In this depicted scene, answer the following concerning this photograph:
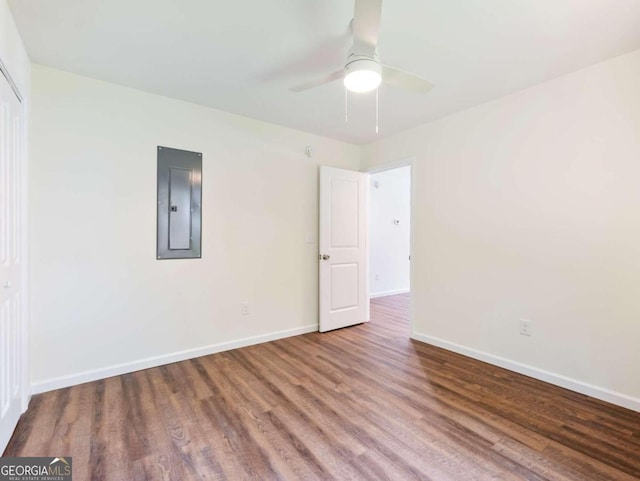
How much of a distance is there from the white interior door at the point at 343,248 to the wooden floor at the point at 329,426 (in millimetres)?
1098

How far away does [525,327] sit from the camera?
102 inches

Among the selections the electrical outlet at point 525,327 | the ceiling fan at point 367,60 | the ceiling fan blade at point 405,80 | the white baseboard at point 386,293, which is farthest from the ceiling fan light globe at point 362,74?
the white baseboard at point 386,293

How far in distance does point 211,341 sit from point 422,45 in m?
3.09

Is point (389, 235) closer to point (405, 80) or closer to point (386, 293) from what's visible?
point (386, 293)

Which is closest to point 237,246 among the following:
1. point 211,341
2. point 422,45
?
point 211,341

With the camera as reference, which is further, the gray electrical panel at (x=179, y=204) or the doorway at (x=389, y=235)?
the doorway at (x=389, y=235)

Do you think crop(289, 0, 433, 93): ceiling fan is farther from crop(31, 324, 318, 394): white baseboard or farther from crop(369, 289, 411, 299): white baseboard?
crop(369, 289, 411, 299): white baseboard

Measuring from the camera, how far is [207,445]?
171 centimetres

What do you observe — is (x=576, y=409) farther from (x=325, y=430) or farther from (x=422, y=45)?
(x=422, y=45)

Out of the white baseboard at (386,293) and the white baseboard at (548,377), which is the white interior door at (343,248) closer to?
the white baseboard at (548,377)

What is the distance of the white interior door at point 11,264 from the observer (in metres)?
1.62

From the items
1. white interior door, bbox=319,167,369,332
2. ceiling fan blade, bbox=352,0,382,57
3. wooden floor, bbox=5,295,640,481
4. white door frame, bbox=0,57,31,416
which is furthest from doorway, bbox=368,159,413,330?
white door frame, bbox=0,57,31,416

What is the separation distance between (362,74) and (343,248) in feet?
8.12

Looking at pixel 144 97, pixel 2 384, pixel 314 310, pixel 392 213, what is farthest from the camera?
pixel 392 213
